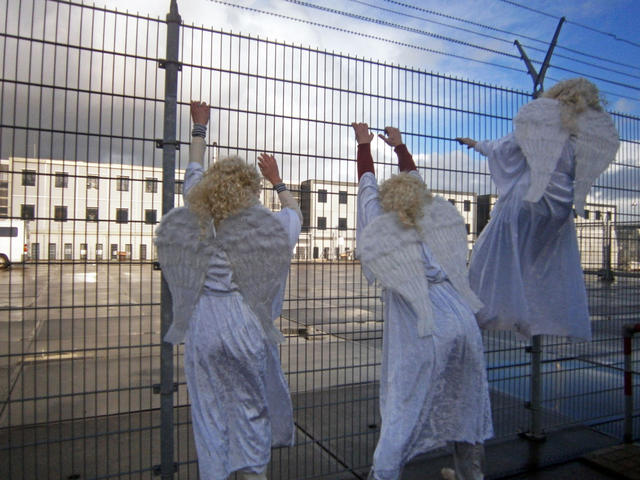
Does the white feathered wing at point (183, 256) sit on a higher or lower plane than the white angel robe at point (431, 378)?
higher

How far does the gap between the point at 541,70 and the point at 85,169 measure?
3.96 metres

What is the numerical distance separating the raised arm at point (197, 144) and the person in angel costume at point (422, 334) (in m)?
0.98

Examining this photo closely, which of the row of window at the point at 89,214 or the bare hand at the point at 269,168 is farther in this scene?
the bare hand at the point at 269,168

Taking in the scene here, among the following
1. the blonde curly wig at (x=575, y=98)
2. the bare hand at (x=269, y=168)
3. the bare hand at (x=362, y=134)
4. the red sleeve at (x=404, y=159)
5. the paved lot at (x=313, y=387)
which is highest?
Answer: the blonde curly wig at (x=575, y=98)

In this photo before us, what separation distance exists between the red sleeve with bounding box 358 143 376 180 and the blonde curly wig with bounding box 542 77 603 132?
3.95 feet

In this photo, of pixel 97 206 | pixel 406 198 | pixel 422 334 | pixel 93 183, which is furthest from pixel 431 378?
pixel 93 183

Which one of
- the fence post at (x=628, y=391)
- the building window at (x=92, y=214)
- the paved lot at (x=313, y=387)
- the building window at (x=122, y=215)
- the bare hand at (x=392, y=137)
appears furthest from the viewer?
the fence post at (x=628, y=391)

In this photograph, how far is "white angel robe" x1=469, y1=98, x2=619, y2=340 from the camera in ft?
9.65

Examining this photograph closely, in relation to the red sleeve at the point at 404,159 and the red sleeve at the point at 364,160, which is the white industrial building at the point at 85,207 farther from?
the red sleeve at the point at 404,159

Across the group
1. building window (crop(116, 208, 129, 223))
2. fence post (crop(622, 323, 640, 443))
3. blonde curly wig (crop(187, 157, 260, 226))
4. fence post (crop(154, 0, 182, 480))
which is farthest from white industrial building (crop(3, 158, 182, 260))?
fence post (crop(622, 323, 640, 443))

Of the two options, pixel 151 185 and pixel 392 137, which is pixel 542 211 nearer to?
pixel 392 137

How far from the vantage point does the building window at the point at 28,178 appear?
265 cm

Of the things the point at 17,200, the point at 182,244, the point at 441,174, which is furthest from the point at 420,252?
the point at 17,200

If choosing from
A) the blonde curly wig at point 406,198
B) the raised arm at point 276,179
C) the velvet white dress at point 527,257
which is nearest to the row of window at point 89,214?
the raised arm at point 276,179
